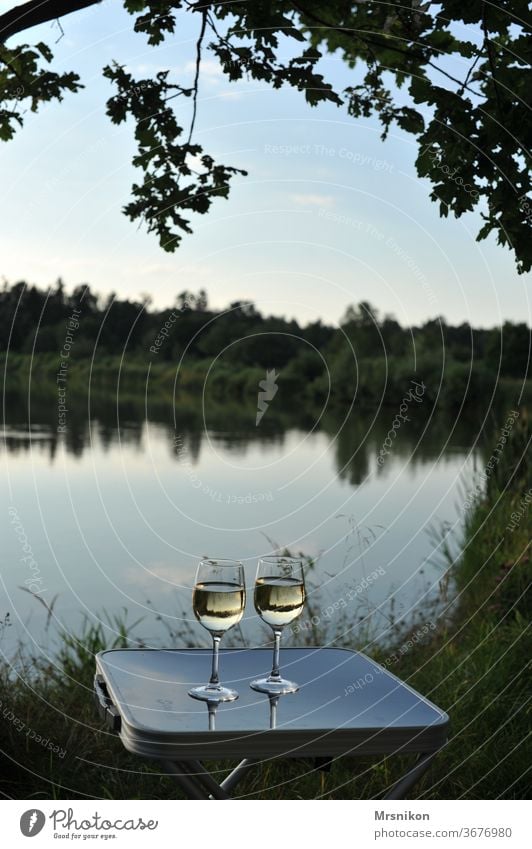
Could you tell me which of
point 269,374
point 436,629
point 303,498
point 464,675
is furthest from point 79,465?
point 269,374

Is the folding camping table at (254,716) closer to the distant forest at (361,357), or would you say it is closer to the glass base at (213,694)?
the glass base at (213,694)

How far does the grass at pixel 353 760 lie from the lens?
3.45 m

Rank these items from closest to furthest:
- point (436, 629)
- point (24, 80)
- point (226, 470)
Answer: point (24, 80) → point (436, 629) → point (226, 470)

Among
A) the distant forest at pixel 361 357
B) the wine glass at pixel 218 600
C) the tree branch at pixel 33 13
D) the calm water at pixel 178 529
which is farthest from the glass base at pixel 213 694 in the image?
the distant forest at pixel 361 357

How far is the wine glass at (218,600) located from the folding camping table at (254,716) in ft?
0.15

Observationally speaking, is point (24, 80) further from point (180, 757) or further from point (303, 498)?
point (303, 498)

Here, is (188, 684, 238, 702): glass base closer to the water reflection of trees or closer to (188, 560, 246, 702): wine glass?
(188, 560, 246, 702): wine glass

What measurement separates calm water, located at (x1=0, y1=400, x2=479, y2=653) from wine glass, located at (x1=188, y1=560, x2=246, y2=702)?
2.19ft

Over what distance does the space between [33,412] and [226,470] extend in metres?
5.83

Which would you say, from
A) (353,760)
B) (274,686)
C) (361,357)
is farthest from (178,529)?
(361,357)

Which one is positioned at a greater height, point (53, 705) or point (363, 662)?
point (363, 662)

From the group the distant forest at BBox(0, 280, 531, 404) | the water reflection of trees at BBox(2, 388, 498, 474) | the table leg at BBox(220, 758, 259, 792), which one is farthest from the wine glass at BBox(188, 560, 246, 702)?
the water reflection of trees at BBox(2, 388, 498, 474)

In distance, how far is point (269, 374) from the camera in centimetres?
324

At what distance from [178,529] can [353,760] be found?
4338mm
